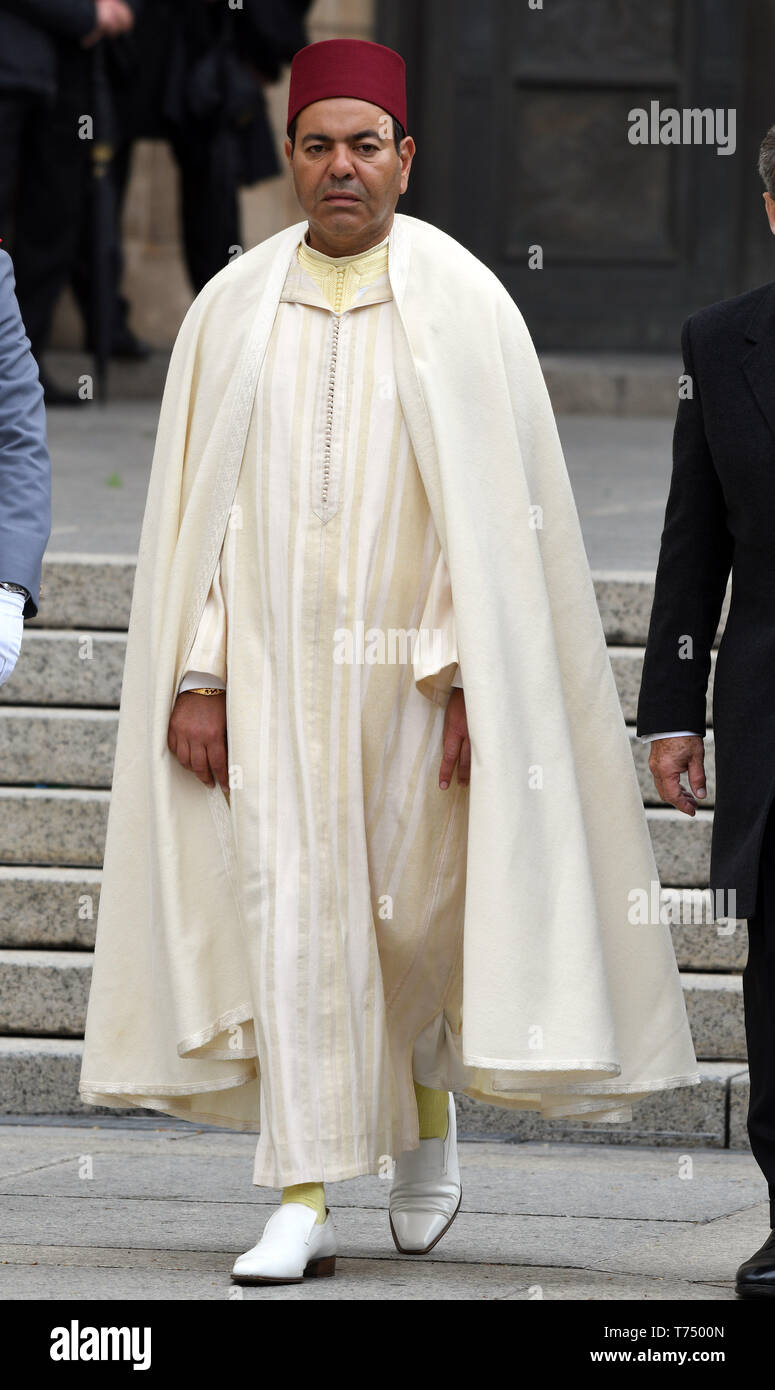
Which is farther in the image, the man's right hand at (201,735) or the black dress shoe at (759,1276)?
the man's right hand at (201,735)

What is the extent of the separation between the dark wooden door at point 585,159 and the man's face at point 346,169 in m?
7.09

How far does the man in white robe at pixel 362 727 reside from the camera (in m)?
4.31

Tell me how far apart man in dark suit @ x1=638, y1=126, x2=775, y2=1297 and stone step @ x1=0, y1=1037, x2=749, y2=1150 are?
4.32 ft

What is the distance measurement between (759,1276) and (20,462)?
1916 millimetres

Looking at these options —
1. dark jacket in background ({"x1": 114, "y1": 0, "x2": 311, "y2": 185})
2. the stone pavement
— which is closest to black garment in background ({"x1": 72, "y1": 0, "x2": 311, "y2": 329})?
dark jacket in background ({"x1": 114, "y1": 0, "x2": 311, "y2": 185})

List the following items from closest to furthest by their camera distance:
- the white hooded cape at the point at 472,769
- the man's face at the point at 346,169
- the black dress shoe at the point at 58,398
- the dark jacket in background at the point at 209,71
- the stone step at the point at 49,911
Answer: the white hooded cape at the point at 472,769 → the man's face at the point at 346,169 → the stone step at the point at 49,911 → the dark jacket in background at the point at 209,71 → the black dress shoe at the point at 58,398

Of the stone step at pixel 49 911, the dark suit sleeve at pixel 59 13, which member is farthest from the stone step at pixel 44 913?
the dark suit sleeve at pixel 59 13

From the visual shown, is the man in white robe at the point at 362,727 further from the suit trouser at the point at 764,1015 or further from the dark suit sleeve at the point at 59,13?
the dark suit sleeve at the point at 59,13

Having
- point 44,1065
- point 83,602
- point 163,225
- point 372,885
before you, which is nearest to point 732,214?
point 163,225

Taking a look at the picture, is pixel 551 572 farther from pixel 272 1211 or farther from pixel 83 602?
pixel 83 602

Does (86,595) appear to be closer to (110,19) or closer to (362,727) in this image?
(362,727)

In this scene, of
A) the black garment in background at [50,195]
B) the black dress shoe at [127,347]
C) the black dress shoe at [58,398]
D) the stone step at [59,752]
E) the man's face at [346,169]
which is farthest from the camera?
the black dress shoe at [127,347]

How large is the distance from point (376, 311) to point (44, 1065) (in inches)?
86.2

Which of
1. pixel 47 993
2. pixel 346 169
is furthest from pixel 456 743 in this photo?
pixel 47 993
